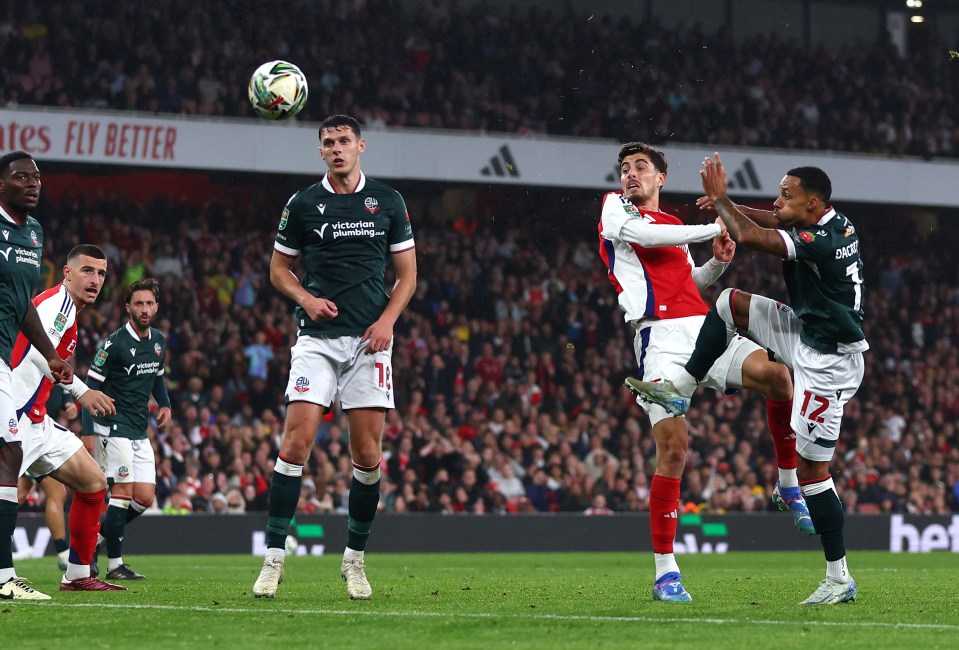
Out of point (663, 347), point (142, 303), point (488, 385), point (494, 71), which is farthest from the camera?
point (494, 71)

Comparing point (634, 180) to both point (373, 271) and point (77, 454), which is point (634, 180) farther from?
point (77, 454)

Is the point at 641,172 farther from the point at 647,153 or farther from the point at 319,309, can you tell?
the point at 319,309

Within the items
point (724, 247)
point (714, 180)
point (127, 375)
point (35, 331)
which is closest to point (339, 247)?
point (35, 331)

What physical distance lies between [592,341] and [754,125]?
19.1ft

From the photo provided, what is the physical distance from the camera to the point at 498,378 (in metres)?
22.4

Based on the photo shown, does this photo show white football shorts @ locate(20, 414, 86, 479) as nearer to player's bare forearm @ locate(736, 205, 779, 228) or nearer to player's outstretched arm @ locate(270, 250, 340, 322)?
player's outstretched arm @ locate(270, 250, 340, 322)

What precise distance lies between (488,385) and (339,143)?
14926 millimetres

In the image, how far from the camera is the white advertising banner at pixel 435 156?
20.9m

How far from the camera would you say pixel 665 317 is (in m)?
7.84

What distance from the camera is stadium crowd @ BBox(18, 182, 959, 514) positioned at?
19156 millimetres

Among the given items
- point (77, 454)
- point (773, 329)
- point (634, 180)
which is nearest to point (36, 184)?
point (77, 454)

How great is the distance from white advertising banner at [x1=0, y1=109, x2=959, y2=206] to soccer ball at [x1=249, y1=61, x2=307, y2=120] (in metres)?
11.2

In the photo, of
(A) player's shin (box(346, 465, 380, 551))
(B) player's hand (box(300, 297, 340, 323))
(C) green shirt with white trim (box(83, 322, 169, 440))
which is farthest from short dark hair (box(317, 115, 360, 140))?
(C) green shirt with white trim (box(83, 322, 169, 440))

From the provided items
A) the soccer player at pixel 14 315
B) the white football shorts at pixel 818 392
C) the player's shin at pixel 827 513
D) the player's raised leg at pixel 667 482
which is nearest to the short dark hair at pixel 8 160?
the soccer player at pixel 14 315
